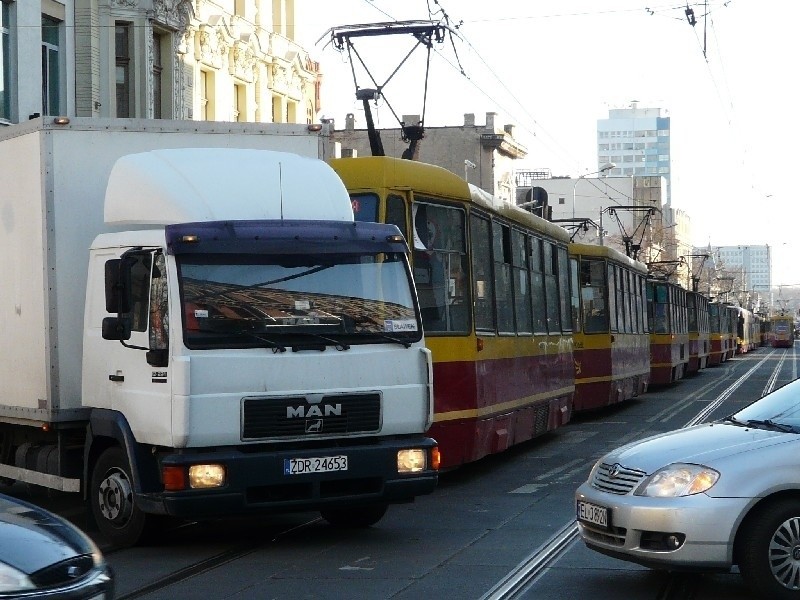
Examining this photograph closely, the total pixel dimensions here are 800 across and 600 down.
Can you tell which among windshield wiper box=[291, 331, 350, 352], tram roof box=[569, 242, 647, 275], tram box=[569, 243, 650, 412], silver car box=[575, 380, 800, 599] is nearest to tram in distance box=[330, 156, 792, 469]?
tram box=[569, 243, 650, 412]

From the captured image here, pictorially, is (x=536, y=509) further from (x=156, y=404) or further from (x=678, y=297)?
(x=678, y=297)

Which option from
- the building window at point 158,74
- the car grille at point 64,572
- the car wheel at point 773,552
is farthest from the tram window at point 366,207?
the building window at point 158,74

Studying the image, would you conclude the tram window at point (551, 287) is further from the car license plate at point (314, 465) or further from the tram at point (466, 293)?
the car license plate at point (314, 465)

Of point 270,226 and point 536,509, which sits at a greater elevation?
point 270,226

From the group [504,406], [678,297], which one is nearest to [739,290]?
[678,297]

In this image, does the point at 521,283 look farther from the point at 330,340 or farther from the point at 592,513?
the point at 592,513

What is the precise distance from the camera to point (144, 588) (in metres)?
8.48

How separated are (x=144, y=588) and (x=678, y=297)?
33.8 meters

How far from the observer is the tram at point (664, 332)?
115ft

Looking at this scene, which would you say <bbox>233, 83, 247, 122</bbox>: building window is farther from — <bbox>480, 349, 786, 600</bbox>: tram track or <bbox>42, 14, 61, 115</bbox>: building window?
<bbox>480, 349, 786, 600</bbox>: tram track

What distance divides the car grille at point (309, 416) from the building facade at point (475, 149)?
191 feet

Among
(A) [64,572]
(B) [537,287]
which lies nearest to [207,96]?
(B) [537,287]

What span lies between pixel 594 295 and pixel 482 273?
11292mm

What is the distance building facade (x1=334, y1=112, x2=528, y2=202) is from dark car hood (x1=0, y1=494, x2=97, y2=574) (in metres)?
61.8
